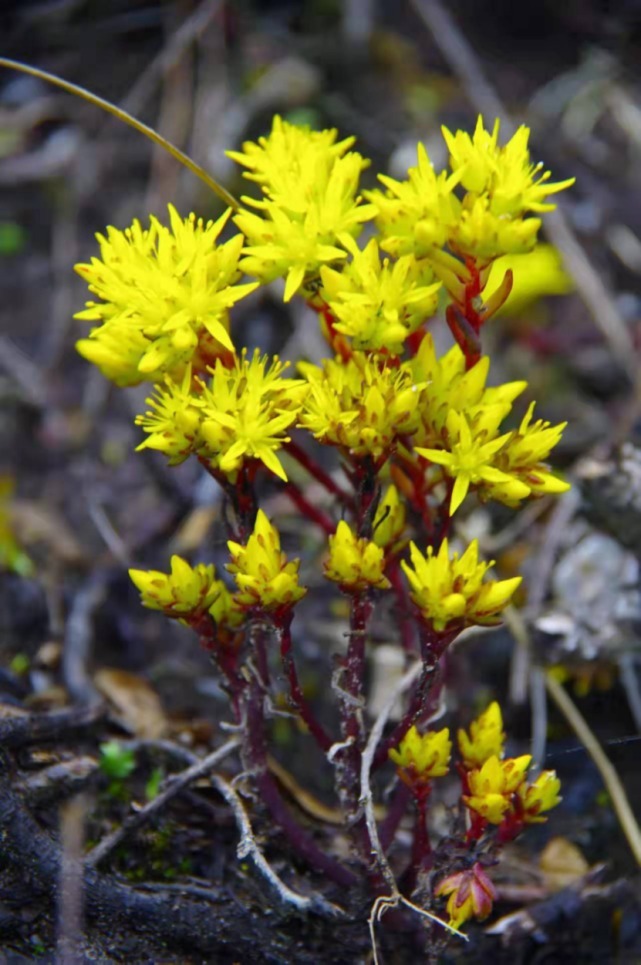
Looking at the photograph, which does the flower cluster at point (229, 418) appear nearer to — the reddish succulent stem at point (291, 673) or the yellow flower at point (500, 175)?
the reddish succulent stem at point (291, 673)

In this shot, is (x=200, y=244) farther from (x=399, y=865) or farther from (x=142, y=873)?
(x=399, y=865)

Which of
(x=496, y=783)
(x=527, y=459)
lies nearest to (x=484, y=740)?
(x=496, y=783)

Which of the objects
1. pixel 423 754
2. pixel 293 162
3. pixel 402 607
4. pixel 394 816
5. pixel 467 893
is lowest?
pixel 467 893

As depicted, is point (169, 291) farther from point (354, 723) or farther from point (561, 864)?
point (561, 864)

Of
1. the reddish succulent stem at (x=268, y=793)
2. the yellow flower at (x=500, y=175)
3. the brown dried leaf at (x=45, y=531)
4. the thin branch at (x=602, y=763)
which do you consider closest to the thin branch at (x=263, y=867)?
the reddish succulent stem at (x=268, y=793)

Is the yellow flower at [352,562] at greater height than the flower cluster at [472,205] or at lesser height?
lesser

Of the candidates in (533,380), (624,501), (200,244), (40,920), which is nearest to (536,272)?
(533,380)
